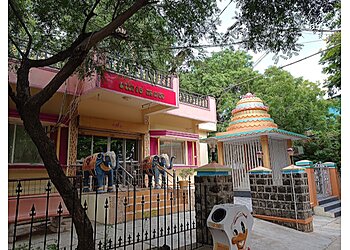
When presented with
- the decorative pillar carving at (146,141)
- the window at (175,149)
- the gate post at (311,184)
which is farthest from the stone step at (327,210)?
the decorative pillar carving at (146,141)

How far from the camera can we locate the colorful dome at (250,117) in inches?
428

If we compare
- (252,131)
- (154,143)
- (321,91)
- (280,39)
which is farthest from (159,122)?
(321,91)

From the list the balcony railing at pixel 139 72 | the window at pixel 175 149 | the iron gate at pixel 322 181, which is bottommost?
the iron gate at pixel 322 181

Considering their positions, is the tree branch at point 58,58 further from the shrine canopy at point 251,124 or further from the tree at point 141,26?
the shrine canopy at point 251,124

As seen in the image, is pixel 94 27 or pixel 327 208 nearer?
pixel 94 27

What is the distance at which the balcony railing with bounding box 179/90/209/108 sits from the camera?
12.9 metres

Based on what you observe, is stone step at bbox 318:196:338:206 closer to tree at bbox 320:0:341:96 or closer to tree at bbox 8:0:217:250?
tree at bbox 320:0:341:96

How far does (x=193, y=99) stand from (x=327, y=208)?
7.76 meters

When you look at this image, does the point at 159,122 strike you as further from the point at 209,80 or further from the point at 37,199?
the point at 209,80

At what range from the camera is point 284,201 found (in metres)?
6.90

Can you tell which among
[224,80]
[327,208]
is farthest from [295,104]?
[327,208]

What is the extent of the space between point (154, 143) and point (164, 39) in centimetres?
672

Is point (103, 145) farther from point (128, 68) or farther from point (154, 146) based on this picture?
point (128, 68)

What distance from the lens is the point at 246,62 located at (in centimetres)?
2039
